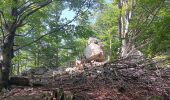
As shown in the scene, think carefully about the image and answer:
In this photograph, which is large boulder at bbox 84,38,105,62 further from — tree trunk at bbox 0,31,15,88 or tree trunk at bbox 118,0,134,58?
tree trunk at bbox 0,31,15,88

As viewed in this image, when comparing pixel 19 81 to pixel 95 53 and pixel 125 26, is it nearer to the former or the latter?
pixel 125 26

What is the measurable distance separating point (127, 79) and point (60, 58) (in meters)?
29.9

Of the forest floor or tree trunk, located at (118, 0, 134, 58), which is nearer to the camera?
A: the forest floor

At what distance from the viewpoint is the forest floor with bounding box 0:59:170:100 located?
7.10m

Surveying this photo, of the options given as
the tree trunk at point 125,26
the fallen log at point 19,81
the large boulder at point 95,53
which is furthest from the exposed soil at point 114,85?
the large boulder at point 95,53

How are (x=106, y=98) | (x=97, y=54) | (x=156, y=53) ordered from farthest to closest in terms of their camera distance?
(x=97, y=54), (x=156, y=53), (x=106, y=98)

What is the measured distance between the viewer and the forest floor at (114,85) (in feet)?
23.3

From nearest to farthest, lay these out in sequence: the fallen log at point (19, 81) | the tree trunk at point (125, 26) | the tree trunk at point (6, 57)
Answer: the fallen log at point (19, 81)
the tree trunk at point (6, 57)
the tree trunk at point (125, 26)

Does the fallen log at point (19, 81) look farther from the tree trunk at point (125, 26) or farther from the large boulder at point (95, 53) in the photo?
the large boulder at point (95, 53)

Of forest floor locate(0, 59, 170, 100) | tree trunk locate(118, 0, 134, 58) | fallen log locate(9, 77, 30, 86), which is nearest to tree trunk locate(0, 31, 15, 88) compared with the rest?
fallen log locate(9, 77, 30, 86)

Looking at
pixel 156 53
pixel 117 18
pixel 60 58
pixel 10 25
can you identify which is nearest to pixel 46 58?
pixel 60 58

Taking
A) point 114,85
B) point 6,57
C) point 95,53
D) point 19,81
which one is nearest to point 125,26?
point 95,53

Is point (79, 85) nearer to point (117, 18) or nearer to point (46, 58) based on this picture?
point (117, 18)

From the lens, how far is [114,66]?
8.22 metres
